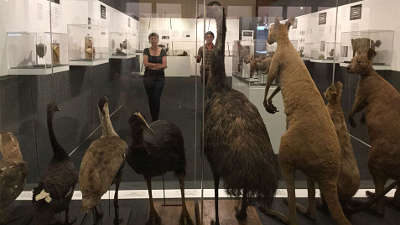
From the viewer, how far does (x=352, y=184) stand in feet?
7.36

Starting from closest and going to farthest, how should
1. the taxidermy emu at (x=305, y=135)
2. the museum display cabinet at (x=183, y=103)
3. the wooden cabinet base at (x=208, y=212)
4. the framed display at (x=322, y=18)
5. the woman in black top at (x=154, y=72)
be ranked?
the taxidermy emu at (x=305, y=135)
the museum display cabinet at (x=183, y=103)
the wooden cabinet base at (x=208, y=212)
the woman in black top at (x=154, y=72)
the framed display at (x=322, y=18)

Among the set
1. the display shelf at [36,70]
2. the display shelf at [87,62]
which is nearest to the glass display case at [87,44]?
the display shelf at [87,62]

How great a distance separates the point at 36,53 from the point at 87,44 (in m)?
0.42

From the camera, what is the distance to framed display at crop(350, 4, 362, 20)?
9.33 feet

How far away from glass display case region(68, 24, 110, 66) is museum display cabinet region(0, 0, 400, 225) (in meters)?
0.01

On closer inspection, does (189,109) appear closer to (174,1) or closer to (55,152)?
(174,1)

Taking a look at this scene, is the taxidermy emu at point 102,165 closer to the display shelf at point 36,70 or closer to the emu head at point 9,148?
the emu head at point 9,148

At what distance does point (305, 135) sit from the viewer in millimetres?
1866

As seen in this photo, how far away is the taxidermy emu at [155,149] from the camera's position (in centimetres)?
207

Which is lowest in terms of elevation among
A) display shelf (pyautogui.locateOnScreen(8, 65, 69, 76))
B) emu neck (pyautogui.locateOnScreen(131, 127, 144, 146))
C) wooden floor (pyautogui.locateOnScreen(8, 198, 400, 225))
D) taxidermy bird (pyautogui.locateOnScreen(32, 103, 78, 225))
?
wooden floor (pyautogui.locateOnScreen(8, 198, 400, 225))

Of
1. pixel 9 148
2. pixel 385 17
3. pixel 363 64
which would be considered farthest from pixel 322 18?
pixel 9 148

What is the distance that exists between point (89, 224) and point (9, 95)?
1.26m

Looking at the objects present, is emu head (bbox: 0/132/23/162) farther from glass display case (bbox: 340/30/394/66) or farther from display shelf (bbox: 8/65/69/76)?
glass display case (bbox: 340/30/394/66)

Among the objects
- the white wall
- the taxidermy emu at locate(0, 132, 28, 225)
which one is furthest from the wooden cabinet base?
the white wall
